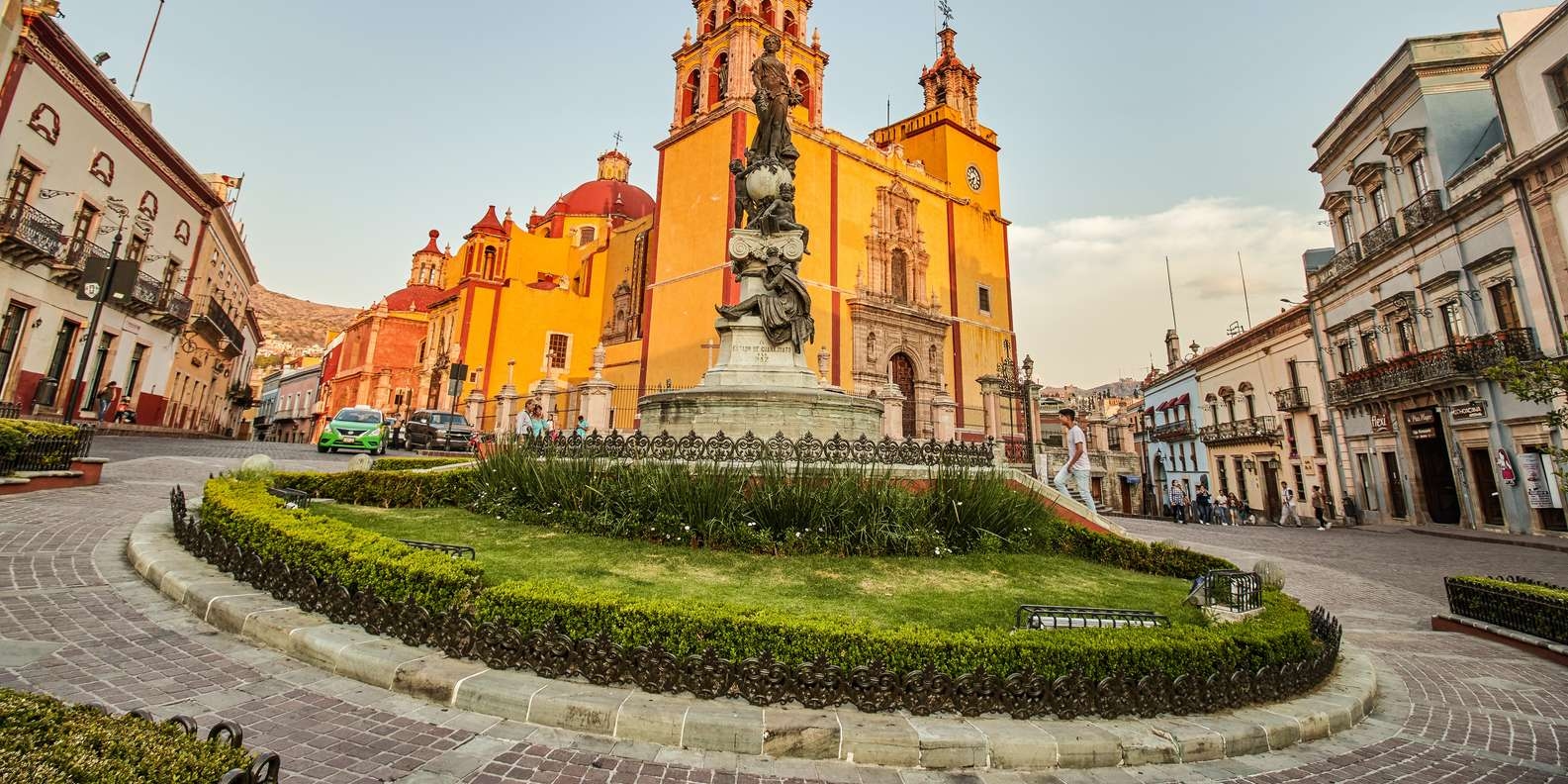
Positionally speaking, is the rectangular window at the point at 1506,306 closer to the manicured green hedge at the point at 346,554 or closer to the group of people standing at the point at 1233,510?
the group of people standing at the point at 1233,510

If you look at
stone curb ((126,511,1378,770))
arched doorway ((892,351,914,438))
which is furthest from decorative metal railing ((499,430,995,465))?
arched doorway ((892,351,914,438))

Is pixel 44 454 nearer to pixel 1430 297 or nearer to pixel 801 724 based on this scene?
pixel 801 724

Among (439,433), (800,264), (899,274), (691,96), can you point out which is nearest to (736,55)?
(691,96)

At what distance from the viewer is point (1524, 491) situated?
1559cm

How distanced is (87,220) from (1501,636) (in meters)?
31.9

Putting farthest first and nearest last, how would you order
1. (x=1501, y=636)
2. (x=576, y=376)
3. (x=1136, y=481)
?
(x=576, y=376), (x=1136, y=481), (x=1501, y=636)

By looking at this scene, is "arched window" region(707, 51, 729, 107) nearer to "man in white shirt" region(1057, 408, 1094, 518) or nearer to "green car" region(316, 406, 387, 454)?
"green car" region(316, 406, 387, 454)

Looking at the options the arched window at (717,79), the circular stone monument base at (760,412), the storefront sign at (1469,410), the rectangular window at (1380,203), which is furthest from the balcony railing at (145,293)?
the rectangular window at (1380,203)

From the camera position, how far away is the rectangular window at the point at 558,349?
35156mm

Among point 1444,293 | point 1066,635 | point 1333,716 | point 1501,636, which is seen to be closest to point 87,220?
point 1066,635

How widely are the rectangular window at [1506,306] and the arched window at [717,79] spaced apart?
2705 centimetres

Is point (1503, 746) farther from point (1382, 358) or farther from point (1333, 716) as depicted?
point (1382, 358)

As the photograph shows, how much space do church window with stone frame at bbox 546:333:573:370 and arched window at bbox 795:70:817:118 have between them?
58.8ft

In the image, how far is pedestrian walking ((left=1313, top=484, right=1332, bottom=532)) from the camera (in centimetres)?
2144
